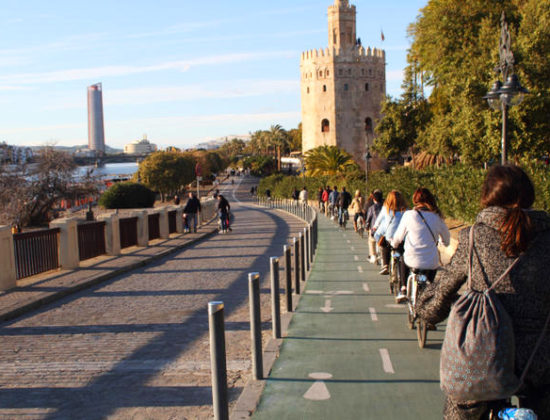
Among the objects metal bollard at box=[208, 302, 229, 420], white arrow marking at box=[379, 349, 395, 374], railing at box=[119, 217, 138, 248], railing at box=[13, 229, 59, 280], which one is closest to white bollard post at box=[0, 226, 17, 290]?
railing at box=[13, 229, 59, 280]

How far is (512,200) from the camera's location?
10.3 ft

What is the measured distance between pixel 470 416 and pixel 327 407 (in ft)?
7.30

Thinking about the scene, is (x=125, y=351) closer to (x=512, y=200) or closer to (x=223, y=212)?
(x=512, y=200)

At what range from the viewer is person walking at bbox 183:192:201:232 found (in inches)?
995

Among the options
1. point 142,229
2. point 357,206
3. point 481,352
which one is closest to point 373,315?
point 481,352

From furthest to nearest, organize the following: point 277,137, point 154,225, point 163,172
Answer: point 277,137 < point 163,172 < point 154,225

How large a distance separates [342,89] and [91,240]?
74.9 meters

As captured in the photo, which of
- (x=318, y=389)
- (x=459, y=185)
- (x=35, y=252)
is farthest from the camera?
(x=459, y=185)

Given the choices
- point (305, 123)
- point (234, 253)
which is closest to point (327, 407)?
point (234, 253)

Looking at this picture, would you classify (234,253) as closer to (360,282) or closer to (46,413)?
(360,282)

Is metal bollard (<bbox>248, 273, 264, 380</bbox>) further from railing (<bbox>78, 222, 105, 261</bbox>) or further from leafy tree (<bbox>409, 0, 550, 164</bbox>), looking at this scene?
leafy tree (<bbox>409, 0, 550, 164</bbox>)

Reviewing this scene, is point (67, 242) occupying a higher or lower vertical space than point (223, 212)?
higher

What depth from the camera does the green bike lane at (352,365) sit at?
511 cm

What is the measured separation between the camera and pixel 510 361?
2.89 metres
